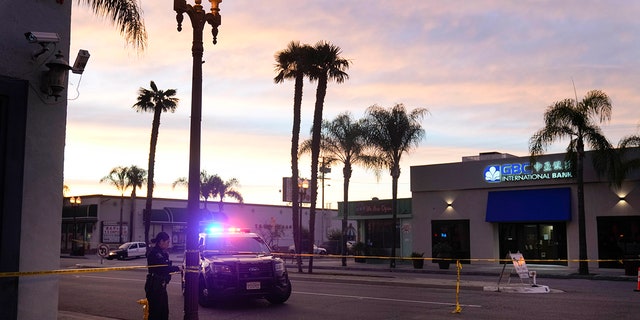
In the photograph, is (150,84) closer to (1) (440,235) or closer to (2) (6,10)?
(1) (440,235)

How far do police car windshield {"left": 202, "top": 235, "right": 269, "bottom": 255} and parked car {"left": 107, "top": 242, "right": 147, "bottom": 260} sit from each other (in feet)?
135

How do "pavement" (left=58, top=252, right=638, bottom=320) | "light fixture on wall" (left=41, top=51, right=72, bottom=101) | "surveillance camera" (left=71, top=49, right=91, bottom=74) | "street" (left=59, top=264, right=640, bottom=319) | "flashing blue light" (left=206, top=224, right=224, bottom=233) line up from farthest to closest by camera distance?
"pavement" (left=58, top=252, right=638, bottom=320)
"flashing blue light" (left=206, top=224, right=224, bottom=233)
"street" (left=59, top=264, right=640, bottom=319)
"surveillance camera" (left=71, top=49, right=91, bottom=74)
"light fixture on wall" (left=41, top=51, right=72, bottom=101)

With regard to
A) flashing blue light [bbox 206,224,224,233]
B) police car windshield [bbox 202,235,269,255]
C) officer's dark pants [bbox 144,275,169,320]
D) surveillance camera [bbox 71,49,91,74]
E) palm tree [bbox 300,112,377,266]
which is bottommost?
officer's dark pants [bbox 144,275,169,320]

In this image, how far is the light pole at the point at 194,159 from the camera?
29.2 ft

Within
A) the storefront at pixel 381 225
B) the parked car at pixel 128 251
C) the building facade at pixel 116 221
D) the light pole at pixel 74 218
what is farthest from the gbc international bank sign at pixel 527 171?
the light pole at pixel 74 218

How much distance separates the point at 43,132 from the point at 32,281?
6.71 feet

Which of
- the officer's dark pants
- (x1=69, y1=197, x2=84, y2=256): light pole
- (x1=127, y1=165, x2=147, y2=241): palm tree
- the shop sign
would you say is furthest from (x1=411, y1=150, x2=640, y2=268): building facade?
(x1=127, y1=165, x2=147, y2=241): palm tree

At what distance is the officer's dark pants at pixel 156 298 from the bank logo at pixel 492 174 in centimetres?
3043

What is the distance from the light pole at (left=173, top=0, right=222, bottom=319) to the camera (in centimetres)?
891

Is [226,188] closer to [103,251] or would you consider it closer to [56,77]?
[103,251]

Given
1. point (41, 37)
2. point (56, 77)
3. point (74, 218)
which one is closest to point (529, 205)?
point (56, 77)

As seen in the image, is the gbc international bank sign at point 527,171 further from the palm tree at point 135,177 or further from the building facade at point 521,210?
the palm tree at point 135,177

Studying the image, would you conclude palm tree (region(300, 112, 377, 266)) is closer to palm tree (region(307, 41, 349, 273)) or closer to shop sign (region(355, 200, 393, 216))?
shop sign (region(355, 200, 393, 216))

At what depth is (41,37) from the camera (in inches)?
332
